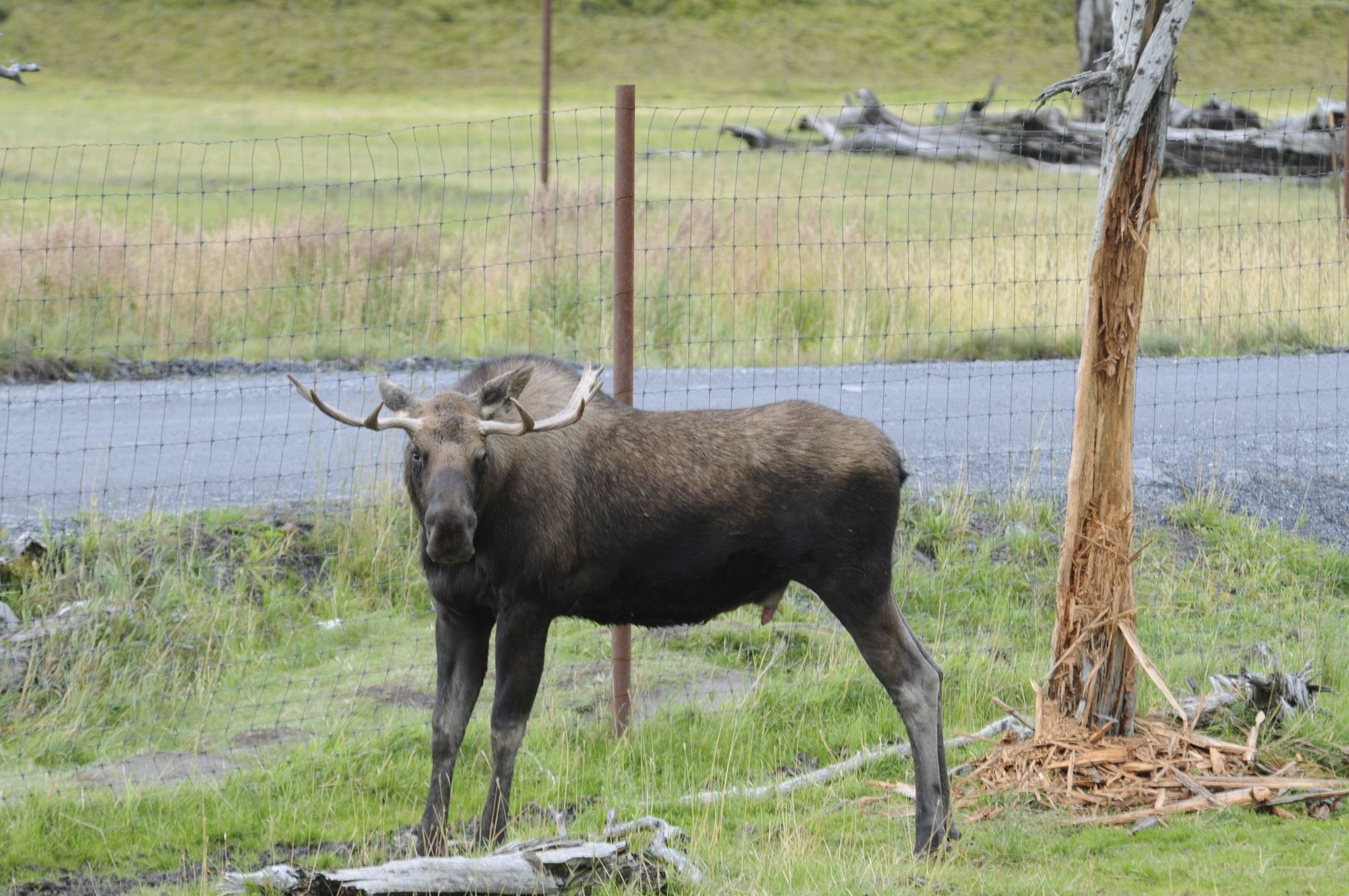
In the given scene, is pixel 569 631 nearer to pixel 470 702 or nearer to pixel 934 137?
pixel 470 702

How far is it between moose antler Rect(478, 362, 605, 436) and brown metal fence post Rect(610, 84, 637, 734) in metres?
1.22

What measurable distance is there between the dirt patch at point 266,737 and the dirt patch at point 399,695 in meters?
0.43

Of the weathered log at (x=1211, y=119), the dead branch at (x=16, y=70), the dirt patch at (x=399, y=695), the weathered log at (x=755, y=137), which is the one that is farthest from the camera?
the weathered log at (x=755, y=137)

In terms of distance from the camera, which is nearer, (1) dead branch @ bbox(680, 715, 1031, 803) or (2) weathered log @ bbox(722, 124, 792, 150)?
(1) dead branch @ bbox(680, 715, 1031, 803)

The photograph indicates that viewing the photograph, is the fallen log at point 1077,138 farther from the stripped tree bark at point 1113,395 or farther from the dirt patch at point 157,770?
the dirt patch at point 157,770

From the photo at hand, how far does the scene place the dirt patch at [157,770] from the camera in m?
6.38

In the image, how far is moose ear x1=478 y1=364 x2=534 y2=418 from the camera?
17.8 feet

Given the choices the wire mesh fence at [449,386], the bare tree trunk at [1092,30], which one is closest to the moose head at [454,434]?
the wire mesh fence at [449,386]

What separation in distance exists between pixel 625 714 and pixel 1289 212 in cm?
1846

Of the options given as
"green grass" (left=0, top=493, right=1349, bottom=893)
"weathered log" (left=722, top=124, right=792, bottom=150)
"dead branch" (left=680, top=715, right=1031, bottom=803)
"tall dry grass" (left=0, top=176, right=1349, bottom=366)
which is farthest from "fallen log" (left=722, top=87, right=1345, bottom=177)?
"dead branch" (left=680, top=715, right=1031, bottom=803)

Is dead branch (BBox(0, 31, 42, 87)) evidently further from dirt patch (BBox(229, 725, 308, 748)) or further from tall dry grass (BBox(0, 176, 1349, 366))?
tall dry grass (BBox(0, 176, 1349, 366))

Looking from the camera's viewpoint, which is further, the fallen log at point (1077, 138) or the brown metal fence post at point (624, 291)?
the fallen log at point (1077, 138)

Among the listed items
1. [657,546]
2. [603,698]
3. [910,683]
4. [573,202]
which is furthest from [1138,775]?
[573,202]

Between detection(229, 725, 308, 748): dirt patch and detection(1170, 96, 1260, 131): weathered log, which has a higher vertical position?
detection(1170, 96, 1260, 131): weathered log
